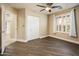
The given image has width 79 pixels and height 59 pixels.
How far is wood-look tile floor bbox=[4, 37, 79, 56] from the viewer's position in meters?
1.96

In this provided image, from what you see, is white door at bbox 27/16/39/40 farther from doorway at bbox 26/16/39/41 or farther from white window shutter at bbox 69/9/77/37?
white window shutter at bbox 69/9/77/37

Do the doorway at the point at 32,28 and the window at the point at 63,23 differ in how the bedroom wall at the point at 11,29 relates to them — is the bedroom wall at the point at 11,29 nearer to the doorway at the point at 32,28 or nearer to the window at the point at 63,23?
the doorway at the point at 32,28

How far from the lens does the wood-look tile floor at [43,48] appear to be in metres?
1.96

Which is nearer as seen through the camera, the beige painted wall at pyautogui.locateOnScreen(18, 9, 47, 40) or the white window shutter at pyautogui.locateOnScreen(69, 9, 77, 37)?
the white window shutter at pyautogui.locateOnScreen(69, 9, 77, 37)

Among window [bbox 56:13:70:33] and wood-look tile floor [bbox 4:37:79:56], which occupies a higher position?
window [bbox 56:13:70:33]

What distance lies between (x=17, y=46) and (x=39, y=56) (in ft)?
1.66

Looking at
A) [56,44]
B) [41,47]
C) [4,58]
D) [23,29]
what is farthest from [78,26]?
[4,58]

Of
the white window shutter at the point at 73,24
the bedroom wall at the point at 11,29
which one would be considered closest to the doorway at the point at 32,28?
the bedroom wall at the point at 11,29

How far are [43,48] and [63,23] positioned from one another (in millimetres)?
681

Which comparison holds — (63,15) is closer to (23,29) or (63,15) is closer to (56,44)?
(56,44)

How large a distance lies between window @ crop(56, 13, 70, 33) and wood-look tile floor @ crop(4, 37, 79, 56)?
26cm

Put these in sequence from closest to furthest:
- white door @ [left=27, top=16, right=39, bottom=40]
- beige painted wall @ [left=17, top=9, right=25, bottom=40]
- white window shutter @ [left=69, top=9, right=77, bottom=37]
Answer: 1. white window shutter @ [left=69, top=9, right=77, bottom=37]
2. beige painted wall @ [left=17, top=9, right=25, bottom=40]
3. white door @ [left=27, top=16, right=39, bottom=40]

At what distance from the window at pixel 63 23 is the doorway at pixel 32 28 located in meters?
0.49

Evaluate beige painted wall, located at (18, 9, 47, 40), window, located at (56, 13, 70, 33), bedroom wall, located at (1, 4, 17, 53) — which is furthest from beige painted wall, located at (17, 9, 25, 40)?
window, located at (56, 13, 70, 33)
